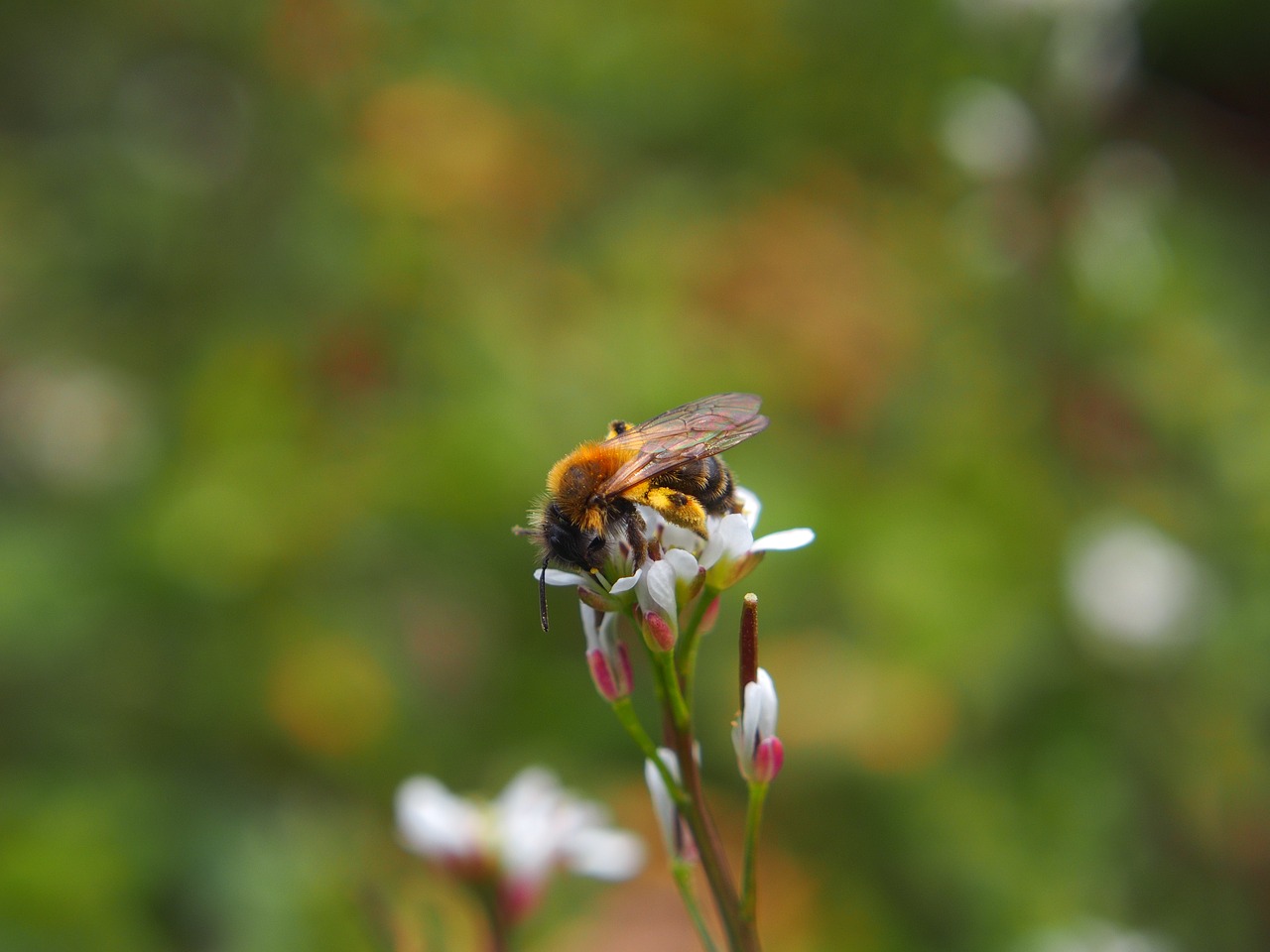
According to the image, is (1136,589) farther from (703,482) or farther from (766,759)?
(766,759)

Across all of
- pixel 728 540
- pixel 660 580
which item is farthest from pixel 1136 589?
pixel 660 580

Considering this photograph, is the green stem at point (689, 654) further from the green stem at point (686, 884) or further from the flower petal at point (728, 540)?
the green stem at point (686, 884)

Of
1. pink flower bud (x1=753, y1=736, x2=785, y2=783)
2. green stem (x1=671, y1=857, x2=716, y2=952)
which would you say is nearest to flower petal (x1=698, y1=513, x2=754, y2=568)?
pink flower bud (x1=753, y1=736, x2=785, y2=783)

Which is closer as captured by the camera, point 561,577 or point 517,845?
point 561,577

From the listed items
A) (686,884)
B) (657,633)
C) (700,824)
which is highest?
(657,633)

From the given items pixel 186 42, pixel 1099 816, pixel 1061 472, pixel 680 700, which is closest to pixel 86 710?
pixel 680 700

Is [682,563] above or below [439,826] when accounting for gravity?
above

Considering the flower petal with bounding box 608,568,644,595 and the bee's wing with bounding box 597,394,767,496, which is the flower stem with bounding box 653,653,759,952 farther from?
the bee's wing with bounding box 597,394,767,496
